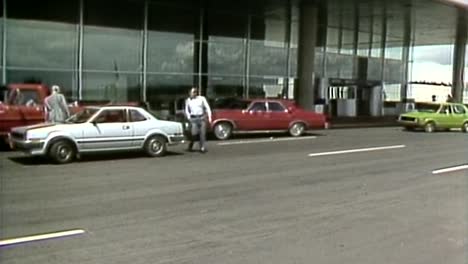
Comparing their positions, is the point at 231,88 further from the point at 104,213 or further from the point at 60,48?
the point at 104,213

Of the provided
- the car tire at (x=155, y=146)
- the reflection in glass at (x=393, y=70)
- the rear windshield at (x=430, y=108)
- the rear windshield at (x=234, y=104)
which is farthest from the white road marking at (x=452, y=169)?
the reflection in glass at (x=393, y=70)

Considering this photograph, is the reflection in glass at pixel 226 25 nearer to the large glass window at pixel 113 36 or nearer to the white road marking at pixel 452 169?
the large glass window at pixel 113 36

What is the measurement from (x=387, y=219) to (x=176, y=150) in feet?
30.6

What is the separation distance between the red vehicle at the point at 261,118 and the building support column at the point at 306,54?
596 cm

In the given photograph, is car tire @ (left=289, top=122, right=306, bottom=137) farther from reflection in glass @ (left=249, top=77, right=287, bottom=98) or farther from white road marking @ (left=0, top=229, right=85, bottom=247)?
white road marking @ (left=0, top=229, right=85, bottom=247)

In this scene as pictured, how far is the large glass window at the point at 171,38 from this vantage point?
26.7 metres

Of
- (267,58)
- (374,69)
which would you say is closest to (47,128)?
(267,58)

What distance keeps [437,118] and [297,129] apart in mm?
8382

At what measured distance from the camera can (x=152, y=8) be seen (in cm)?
2659

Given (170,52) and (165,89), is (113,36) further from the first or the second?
(165,89)

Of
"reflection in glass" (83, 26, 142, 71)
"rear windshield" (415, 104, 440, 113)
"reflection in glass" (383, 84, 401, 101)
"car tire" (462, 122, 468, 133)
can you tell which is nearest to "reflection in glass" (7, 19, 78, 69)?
"reflection in glass" (83, 26, 142, 71)

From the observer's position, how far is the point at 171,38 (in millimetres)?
27469

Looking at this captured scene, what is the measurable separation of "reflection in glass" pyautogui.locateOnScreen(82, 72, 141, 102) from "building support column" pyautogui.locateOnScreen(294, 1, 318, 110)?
8.12 m

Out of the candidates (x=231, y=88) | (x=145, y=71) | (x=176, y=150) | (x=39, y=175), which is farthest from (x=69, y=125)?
(x=231, y=88)
